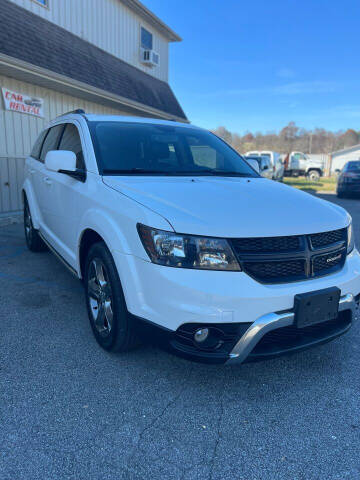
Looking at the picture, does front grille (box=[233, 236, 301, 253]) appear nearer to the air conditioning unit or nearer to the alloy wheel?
the alloy wheel

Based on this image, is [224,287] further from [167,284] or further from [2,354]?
[2,354]

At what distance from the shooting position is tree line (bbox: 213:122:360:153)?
6938 cm

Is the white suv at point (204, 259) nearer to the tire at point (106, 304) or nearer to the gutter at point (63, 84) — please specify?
the tire at point (106, 304)

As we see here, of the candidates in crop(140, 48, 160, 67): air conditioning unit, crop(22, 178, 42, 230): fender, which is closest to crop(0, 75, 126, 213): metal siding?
crop(22, 178, 42, 230): fender

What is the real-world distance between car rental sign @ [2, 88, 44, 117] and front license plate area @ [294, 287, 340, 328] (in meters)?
7.59

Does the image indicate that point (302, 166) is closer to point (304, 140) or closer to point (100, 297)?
point (100, 297)

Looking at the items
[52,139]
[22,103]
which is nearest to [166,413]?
[52,139]

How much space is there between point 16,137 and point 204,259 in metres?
7.36

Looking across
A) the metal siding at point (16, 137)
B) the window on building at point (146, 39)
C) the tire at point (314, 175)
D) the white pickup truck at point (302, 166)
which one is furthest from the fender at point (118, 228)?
the white pickup truck at point (302, 166)

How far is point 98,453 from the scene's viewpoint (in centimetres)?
182

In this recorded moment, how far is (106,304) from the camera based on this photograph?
2.64 metres

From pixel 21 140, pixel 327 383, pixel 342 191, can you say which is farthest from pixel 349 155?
pixel 327 383

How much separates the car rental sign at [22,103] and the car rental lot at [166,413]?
238 inches

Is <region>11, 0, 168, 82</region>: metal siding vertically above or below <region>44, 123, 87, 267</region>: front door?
above
